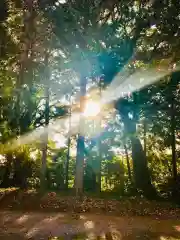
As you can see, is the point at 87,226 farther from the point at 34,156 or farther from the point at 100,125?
the point at 100,125

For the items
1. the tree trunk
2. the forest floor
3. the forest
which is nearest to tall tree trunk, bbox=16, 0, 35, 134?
the forest

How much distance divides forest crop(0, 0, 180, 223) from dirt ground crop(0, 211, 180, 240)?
15.9 ft

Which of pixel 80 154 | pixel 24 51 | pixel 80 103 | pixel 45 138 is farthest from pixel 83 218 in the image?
pixel 45 138

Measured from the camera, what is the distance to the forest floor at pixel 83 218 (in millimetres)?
10875

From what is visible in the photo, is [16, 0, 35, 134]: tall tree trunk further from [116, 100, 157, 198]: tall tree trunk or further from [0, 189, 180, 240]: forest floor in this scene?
[116, 100, 157, 198]: tall tree trunk

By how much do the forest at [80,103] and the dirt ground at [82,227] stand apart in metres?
4.84

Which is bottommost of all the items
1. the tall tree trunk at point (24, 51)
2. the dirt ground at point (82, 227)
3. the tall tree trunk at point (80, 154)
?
the dirt ground at point (82, 227)

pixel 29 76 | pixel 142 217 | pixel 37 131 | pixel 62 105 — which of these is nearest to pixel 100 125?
pixel 62 105

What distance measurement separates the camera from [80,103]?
1975cm

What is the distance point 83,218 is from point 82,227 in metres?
1.92

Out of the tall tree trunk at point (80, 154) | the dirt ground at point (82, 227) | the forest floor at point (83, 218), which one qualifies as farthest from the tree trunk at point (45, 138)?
the dirt ground at point (82, 227)

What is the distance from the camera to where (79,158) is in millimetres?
19422

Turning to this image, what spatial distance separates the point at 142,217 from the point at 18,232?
6.59 metres

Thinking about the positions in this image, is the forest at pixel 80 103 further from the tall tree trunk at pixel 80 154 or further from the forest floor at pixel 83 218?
the forest floor at pixel 83 218
